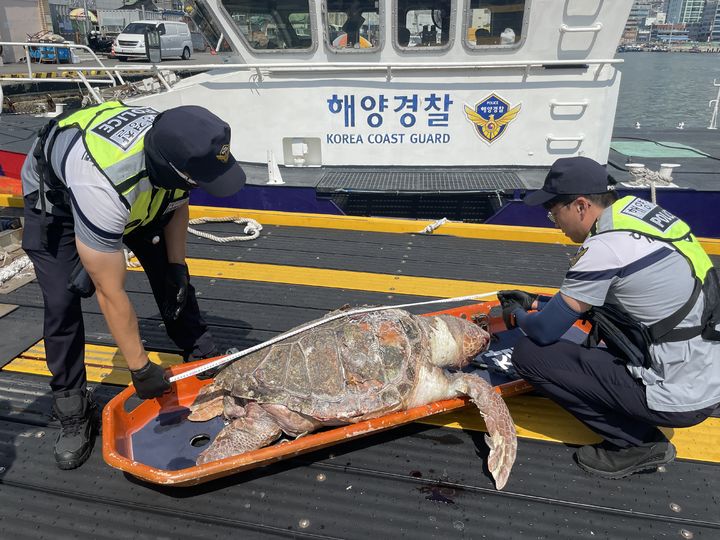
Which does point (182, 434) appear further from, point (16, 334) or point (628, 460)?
point (628, 460)

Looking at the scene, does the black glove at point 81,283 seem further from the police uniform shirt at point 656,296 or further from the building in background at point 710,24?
the building in background at point 710,24

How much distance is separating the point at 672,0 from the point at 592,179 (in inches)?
7343

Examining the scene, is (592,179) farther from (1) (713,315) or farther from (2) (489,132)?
(2) (489,132)

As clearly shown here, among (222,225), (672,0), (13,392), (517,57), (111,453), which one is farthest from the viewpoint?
(672,0)

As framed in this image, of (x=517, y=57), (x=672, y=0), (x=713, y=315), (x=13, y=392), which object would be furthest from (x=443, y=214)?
(x=672, y=0)

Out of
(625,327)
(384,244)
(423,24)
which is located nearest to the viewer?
(625,327)

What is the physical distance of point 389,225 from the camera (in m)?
5.89

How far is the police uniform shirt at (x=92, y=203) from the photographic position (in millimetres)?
2213

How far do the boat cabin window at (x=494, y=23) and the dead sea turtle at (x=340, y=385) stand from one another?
16.2 ft

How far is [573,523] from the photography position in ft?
7.76

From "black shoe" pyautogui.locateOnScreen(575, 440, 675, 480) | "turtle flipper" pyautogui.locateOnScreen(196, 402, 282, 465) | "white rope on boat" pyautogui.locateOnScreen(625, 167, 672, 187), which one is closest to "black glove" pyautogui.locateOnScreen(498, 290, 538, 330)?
"black shoe" pyautogui.locateOnScreen(575, 440, 675, 480)

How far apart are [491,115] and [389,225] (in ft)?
7.27

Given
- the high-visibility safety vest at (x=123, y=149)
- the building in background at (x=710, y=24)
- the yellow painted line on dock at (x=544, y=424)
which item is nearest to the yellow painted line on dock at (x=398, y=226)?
the yellow painted line on dock at (x=544, y=424)

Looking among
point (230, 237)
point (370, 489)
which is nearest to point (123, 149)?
point (370, 489)
